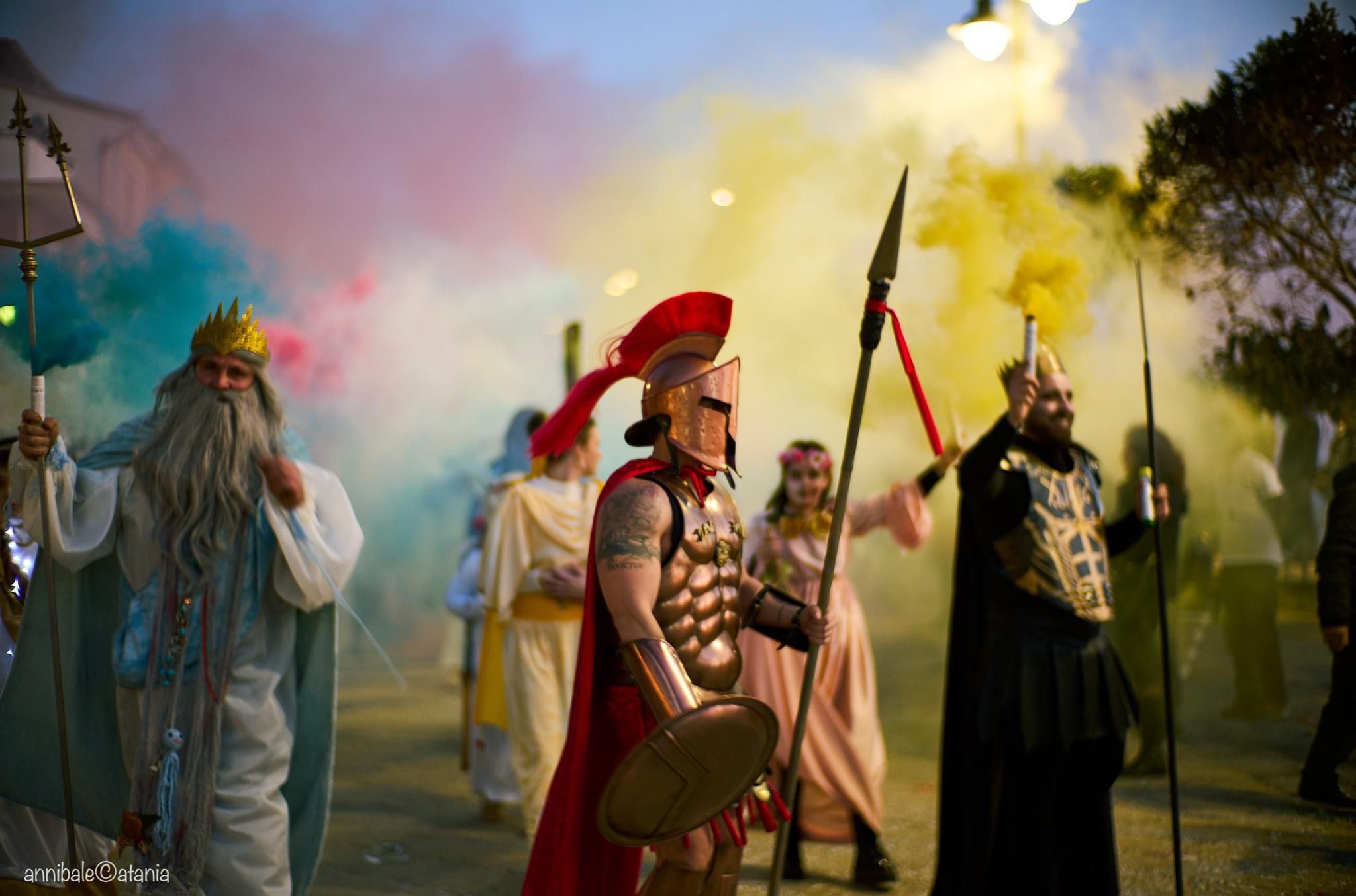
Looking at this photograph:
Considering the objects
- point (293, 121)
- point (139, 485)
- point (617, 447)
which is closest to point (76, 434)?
point (139, 485)

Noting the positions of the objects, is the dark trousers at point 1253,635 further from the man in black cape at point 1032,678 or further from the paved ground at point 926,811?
the man in black cape at point 1032,678

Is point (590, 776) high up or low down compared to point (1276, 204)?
down

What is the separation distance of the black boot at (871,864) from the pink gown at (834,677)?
0.08 metres

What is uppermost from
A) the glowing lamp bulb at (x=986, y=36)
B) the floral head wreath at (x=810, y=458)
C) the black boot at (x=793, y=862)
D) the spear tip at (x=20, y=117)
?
the glowing lamp bulb at (x=986, y=36)

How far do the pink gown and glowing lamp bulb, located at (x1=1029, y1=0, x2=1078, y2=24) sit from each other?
3.64 metres

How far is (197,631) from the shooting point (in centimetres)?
365

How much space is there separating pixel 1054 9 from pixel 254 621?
5860mm

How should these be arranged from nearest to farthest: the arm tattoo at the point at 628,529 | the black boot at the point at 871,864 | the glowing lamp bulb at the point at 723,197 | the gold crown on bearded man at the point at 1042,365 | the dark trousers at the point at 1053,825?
the arm tattoo at the point at 628,529
the dark trousers at the point at 1053,825
the gold crown on bearded man at the point at 1042,365
the black boot at the point at 871,864
the glowing lamp bulb at the point at 723,197

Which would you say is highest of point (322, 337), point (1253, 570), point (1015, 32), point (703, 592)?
point (1015, 32)

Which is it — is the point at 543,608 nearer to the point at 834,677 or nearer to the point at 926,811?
the point at 834,677

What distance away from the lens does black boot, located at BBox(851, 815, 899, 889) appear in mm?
4641

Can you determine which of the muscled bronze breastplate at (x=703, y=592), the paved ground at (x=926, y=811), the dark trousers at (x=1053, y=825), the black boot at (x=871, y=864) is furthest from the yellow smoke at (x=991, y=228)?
the muscled bronze breastplate at (x=703, y=592)

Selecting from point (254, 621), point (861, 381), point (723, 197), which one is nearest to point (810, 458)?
point (861, 381)

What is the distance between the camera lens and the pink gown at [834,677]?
4.86 metres
